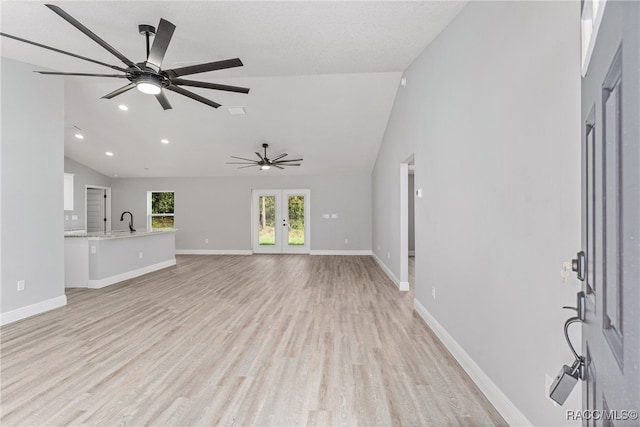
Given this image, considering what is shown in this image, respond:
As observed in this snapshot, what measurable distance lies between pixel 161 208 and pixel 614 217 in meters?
11.3

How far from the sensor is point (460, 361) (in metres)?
2.59

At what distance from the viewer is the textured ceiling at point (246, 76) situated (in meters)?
2.86

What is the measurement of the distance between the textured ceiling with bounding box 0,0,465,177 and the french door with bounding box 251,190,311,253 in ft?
2.96

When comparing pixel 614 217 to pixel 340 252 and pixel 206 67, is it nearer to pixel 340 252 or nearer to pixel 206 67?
pixel 206 67

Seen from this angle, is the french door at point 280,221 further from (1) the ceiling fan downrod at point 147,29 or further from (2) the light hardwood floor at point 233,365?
(1) the ceiling fan downrod at point 147,29

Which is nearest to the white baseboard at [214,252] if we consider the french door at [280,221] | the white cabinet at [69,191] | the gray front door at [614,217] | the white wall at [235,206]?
the white wall at [235,206]

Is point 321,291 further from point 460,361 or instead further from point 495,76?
point 495,76

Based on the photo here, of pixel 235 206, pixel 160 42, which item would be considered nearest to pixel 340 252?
pixel 235 206

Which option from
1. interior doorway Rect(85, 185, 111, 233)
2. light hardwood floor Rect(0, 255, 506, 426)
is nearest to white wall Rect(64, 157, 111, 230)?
interior doorway Rect(85, 185, 111, 233)

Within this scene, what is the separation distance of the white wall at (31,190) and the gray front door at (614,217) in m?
5.13

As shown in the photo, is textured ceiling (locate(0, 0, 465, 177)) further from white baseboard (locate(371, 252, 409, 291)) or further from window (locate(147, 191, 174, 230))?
white baseboard (locate(371, 252, 409, 291))

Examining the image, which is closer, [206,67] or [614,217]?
[614,217]

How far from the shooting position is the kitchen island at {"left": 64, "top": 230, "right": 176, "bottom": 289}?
17.6 feet

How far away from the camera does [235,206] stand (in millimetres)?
10023
